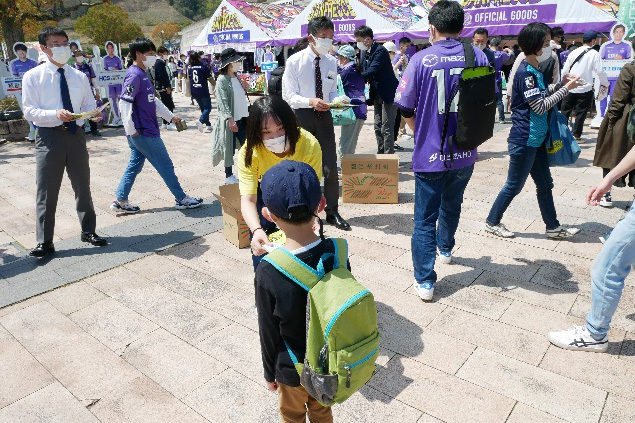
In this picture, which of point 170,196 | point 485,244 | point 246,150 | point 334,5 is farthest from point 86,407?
point 334,5

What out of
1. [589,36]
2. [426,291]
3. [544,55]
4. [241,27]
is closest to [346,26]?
[241,27]

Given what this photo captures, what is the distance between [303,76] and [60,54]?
7.48ft

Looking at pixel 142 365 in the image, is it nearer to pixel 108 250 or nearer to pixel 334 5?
pixel 108 250

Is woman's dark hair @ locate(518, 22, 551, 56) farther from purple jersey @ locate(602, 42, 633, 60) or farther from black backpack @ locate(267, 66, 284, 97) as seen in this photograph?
purple jersey @ locate(602, 42, 633, 60)

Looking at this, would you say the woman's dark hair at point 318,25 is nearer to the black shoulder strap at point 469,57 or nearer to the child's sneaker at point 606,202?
the black shoulder strap at point 469,57

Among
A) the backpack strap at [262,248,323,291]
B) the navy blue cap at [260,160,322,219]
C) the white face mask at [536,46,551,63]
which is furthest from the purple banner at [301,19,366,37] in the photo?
the backpack strap at [262,248,323,291]

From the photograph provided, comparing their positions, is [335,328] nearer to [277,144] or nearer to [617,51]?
[277,144]

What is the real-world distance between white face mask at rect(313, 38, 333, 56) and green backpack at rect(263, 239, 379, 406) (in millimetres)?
3540

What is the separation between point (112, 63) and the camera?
12602 mm

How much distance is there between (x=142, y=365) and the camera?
9.79 ft

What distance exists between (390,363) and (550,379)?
91cm

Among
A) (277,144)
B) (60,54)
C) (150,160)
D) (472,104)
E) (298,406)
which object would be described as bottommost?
(298,406)

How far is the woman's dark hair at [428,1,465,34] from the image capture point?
10.4 ft

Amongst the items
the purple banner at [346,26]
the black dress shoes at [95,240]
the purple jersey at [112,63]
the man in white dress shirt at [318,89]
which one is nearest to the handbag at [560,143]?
the man in white dress shirt at [318,89]
